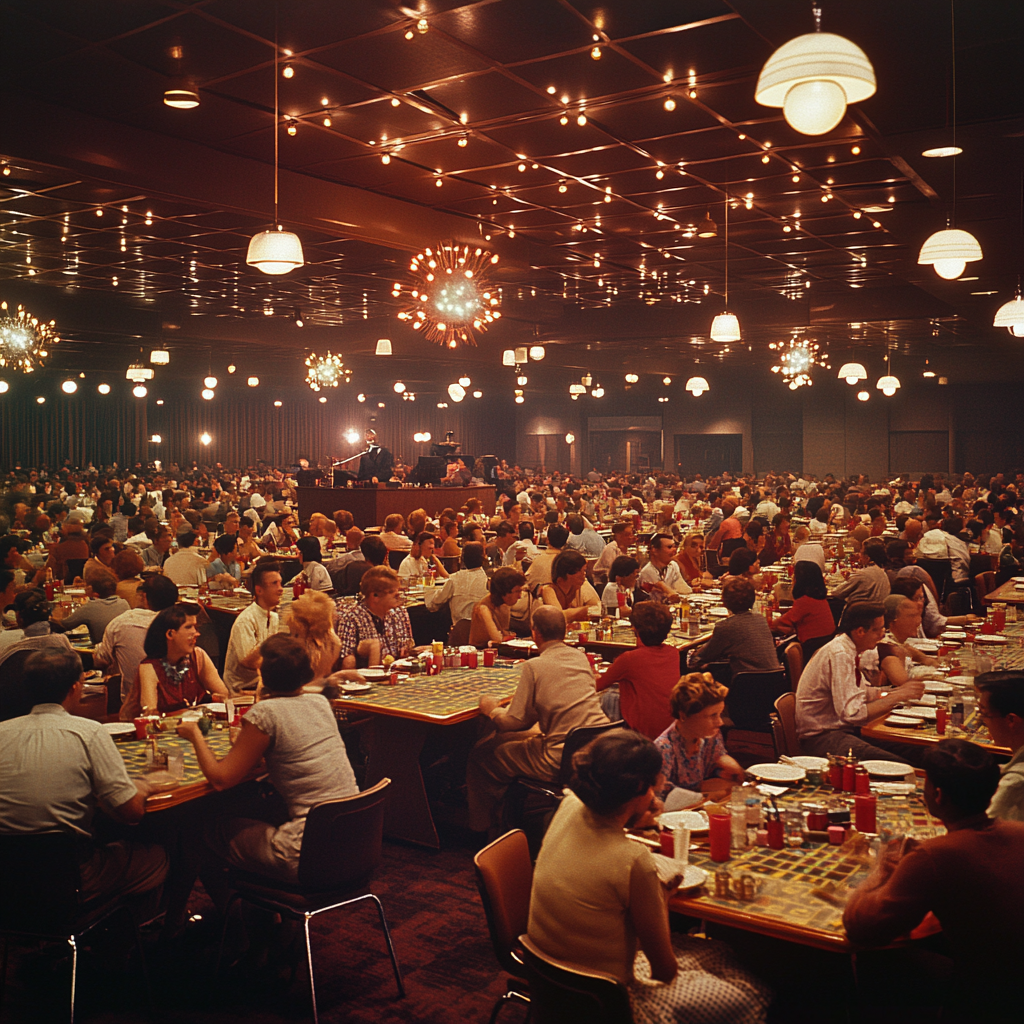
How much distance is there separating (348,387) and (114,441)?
801 centimetres

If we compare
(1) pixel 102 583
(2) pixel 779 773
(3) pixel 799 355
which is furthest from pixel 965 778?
(3) pixel 799 355

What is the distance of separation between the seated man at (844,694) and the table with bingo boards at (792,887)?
1225mm

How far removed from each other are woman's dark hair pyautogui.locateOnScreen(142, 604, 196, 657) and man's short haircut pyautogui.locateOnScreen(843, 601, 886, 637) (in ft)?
10.9

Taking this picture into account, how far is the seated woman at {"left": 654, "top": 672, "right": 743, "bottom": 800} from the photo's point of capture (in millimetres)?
3762

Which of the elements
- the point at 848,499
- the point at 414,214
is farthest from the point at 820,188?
the point at 848,499

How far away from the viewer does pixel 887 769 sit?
3.81m

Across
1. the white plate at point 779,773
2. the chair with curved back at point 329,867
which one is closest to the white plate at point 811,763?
the white plate at point 779,773

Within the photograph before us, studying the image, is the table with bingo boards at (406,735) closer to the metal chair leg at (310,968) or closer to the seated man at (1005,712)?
the metal chair leg at (310,968)

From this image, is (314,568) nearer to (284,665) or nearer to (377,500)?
(284,665)

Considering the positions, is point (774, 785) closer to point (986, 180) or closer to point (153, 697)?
point (153, 697)

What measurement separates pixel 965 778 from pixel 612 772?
94 cm

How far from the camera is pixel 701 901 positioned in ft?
8.98

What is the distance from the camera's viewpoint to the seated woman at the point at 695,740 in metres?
3.76

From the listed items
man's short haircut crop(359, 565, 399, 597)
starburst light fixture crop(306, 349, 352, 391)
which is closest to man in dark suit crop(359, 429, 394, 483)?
starburst light fixture crop(306, 349, 352, 391)
